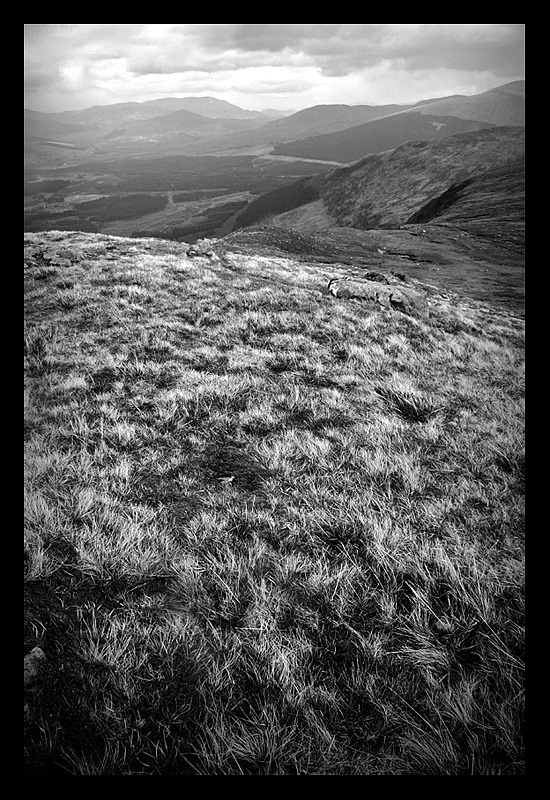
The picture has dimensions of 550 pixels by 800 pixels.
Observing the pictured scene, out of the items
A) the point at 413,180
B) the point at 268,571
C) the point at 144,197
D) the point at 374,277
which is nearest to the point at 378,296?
the point at 374,277

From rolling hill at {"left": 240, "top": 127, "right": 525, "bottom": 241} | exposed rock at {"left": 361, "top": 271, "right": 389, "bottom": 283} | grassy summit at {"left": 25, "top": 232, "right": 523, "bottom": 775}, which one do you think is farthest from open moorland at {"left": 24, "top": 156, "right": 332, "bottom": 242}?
grassy summit at {"left": 25, "top": 232, "right": 523, "bottom": 775}

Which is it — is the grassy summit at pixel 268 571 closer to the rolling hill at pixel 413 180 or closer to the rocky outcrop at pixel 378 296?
the rocky outcrop at pixel 378 296

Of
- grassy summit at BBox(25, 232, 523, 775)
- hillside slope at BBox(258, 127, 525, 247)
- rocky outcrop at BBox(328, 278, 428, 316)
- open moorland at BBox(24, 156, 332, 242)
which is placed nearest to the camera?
grassy summit at BBox(25, 232, 523, 775)

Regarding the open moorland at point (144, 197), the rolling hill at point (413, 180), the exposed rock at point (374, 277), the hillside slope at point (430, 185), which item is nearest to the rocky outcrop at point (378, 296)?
the exposed rock at point (374, 277)

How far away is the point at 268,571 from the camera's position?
2734mm

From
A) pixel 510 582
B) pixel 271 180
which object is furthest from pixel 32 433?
pixel 271 180

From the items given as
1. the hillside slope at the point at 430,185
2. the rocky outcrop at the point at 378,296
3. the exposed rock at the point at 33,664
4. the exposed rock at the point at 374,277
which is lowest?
the exposed rock at the point at 33,664

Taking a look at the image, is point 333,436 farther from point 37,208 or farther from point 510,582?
point 37,208

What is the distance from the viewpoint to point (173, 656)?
2086 millimetres

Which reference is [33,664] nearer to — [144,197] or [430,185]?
[430,185]

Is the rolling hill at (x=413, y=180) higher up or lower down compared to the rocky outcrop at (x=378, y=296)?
higher up

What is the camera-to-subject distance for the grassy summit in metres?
1.74

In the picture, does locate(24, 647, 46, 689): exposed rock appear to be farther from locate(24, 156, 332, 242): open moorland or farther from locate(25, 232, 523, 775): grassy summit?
locate(24, 156, 332, 242): open moorland

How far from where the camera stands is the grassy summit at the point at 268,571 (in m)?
1.74
